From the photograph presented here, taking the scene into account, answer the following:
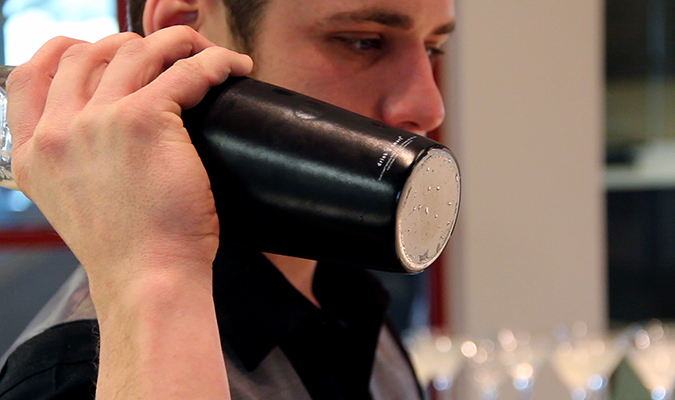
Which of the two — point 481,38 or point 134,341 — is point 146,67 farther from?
point 481,38

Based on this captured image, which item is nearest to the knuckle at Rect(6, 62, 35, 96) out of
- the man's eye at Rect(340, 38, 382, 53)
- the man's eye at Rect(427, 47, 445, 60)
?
the man's eye at Rect(340, 38, 382, 53)

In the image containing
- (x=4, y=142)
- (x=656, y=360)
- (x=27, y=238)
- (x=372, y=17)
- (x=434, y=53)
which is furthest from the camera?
(x=27, y=238)

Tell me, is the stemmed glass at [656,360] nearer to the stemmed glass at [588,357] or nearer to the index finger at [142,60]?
the stemmed glass at [588,357]

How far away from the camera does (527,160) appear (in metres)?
3.04

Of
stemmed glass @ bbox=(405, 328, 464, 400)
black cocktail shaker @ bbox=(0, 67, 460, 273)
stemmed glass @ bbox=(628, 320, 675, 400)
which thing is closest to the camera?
black cocktail shaker @ bbox=(0, 67, 460, 273)

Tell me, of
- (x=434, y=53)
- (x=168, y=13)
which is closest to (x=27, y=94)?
(x=168, y=13)

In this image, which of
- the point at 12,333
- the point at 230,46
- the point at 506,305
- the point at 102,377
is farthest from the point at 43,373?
the point at 506,305

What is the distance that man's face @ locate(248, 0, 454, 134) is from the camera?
2.81 ft

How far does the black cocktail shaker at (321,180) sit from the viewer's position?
0.56 metres

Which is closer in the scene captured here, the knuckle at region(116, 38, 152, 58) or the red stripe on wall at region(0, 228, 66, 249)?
the knuckle at region(116, 38, 152, 58)

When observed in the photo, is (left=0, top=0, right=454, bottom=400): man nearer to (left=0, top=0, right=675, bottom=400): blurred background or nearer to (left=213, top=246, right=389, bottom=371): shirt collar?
(left=213, top=246, right=389, bottom=371): shirt collar

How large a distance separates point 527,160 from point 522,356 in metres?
0.91

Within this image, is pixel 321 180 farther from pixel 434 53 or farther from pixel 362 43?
pixel 434 53

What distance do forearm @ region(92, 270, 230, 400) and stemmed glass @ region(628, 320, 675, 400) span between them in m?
2.05
